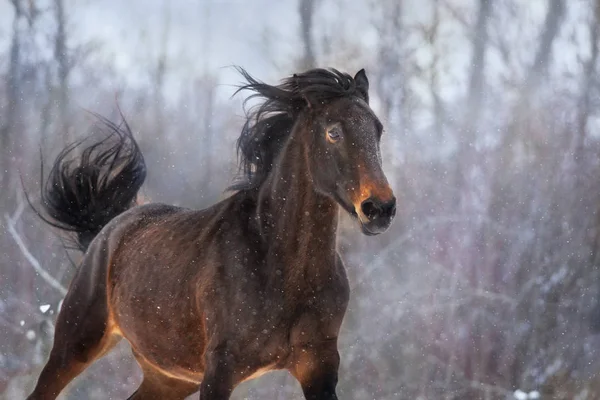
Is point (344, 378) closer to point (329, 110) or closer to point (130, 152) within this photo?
point (130, 152)

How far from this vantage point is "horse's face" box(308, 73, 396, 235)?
291 cm

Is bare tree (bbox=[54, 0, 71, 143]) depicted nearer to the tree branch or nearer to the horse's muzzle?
the tree branch

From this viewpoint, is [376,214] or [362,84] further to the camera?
[362,84]

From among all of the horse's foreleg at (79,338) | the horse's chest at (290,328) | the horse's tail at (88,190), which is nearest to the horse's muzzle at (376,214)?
the horse's chest at (290,328)

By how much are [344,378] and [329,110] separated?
8.28 m

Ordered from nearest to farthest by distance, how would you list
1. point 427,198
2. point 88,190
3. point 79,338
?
point 79,338 < point 88,190 < point 427,198

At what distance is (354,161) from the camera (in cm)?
307

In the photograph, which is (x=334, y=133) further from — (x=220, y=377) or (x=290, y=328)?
(x=220, y=377)

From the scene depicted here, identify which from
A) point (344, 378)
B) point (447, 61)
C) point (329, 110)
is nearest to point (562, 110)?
point (447, 61)

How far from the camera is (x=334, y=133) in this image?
3201 mm

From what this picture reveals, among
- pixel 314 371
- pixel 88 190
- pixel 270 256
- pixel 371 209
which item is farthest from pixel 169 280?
pixel 88 190

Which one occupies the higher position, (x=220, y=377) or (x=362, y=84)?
(x=362, y=84)

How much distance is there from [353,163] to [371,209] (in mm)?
236

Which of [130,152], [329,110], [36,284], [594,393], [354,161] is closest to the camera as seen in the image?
[354,161]
